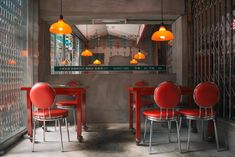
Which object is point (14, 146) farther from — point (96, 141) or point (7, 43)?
point (7, 43)

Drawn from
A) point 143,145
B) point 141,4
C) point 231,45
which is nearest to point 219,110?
point 231,45

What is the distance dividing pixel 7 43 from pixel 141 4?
2.88 meters

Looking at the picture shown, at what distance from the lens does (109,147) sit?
322cm

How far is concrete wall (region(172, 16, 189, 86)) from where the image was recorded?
16.0 feet

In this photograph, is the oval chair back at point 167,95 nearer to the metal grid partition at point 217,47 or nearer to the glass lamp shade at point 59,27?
the metal grid partition at point 217,47

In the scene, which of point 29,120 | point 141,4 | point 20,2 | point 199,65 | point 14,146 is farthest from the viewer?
point 141,4

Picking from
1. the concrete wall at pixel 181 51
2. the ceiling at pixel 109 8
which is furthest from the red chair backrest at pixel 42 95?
the concrete wall at pixel 181 51

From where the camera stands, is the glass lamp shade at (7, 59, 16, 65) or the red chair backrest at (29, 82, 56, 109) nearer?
the red chair backrest at (29, 82, 56, 109)

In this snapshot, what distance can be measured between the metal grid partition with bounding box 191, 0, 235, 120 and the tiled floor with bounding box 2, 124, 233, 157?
2.47ft

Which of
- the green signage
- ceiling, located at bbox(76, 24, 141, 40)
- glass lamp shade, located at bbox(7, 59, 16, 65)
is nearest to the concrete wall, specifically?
the green signage

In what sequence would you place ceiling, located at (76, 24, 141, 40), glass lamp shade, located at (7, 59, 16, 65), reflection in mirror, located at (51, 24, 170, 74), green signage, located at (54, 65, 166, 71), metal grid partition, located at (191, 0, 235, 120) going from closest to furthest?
1. metal grid partition, located at (191, 0, 235, 120)
2. glass lamp shade, located at (7, 59, 16, 65)
3. green signage, located at (54, 65, 166, 71)
4. reflection in mirror, located at (51, 24, 170, 74)
5. ceiling, located at (76, 24, 141, 40)

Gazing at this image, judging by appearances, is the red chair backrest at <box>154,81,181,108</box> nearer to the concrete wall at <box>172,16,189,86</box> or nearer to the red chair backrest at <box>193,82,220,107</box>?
the red chair backrest at <box>193,82,220,107</box>

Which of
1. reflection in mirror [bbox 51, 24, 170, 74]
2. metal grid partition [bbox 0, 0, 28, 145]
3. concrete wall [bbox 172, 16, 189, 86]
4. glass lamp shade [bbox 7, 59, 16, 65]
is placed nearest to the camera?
metal grid partition [bbox 0, 0, 28, 145]

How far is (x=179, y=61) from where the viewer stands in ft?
16.6
